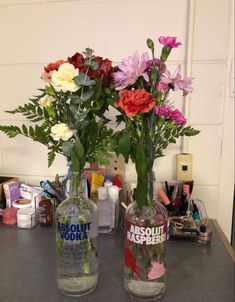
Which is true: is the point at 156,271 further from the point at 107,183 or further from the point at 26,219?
the point at 26,219

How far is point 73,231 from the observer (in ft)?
2.03

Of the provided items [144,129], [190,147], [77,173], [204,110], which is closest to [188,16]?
[204,110]

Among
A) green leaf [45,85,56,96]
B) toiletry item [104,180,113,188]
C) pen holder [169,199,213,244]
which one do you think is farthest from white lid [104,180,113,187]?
green leaf [45,85,56,96]

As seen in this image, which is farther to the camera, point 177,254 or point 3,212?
point 3,212

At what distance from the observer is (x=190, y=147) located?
1059 mm

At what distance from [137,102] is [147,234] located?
11.2 inches

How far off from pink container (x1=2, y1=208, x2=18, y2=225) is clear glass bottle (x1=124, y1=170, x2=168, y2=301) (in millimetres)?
545

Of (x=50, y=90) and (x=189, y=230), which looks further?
(x=189, y=230)

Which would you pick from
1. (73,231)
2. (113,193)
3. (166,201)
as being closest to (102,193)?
(113,193)

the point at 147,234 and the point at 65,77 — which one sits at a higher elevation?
the point at 65,77

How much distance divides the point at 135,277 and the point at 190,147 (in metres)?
0.58

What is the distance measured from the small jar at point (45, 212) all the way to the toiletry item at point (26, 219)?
28mm

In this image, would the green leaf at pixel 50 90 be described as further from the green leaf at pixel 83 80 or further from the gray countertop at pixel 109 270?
the gray countertop at pixel 109 270

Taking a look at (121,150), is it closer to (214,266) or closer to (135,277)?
(135,277)
